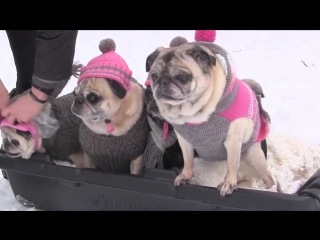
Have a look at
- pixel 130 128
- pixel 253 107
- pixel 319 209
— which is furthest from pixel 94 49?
pixel 319 209

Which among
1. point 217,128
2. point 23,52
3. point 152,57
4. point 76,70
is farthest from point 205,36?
point 23,52

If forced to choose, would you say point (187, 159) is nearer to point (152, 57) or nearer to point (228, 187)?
point (228, 187)

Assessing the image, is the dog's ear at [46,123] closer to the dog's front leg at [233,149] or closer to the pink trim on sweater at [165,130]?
the pink trim on sweater at [165,130]

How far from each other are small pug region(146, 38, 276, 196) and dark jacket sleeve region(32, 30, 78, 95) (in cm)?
27

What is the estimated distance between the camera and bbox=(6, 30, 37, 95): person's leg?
67.5 inches

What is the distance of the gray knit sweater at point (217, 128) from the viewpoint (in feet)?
4.49

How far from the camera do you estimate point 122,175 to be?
1498mm

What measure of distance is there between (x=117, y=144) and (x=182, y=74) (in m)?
0.47

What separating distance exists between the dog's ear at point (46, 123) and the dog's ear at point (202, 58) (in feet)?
1.97

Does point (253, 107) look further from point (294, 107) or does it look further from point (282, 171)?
point (294, 107)

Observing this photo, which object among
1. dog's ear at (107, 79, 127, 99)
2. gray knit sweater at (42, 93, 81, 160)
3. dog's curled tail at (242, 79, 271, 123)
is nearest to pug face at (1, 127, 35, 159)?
gray knit sweater at (42, 93, 81, 160)

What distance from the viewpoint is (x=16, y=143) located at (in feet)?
5.25

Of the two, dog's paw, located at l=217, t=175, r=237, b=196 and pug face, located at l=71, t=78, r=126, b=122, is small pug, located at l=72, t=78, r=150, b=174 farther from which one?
dog's paw, located at l=217, t=175, r=237, b=196

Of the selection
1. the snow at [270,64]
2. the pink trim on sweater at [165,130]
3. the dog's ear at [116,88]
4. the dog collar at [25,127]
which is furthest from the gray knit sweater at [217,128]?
the snow at [270,64]
